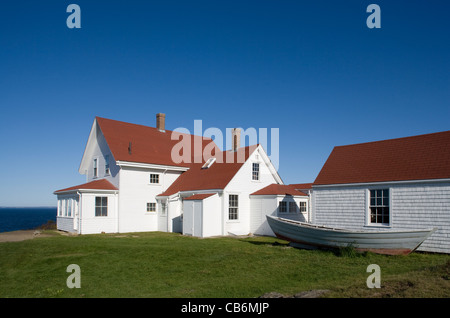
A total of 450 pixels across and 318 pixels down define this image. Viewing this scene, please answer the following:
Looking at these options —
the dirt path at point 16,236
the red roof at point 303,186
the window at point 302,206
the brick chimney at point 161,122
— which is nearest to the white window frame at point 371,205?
the window at point 302,206

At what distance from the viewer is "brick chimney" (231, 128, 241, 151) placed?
2998 cm

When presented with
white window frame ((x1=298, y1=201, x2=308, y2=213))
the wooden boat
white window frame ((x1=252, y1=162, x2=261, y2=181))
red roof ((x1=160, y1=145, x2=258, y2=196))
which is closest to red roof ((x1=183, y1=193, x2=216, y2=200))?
A: red roof ((x1=160, y1=145, x2=258, y2=196))

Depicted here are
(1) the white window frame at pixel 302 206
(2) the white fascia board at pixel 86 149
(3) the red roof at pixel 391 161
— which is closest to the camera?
(3) the red roof at pixel 391 161

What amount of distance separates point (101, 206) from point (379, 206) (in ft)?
63.0

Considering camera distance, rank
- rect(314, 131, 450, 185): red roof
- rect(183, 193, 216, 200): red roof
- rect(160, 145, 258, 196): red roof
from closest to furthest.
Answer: rect(314, 131, 450, 185): red roof < rect(183, 193, 216, 200): red roof < rect(160, 145, 258, 196): red roof

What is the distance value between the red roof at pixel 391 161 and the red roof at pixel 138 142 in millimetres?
14423

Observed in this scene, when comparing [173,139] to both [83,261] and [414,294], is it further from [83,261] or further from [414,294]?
[414,294]

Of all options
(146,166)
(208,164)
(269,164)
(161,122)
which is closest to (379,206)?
(269,164)

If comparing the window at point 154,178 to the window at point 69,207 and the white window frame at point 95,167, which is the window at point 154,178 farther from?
the window at point 69,207

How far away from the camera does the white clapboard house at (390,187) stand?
56.3ft

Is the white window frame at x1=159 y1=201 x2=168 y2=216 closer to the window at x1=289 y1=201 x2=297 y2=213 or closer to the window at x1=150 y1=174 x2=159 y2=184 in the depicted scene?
the window at x1=150 y1=174 x2=159 y2=184

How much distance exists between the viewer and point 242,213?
2695cm
